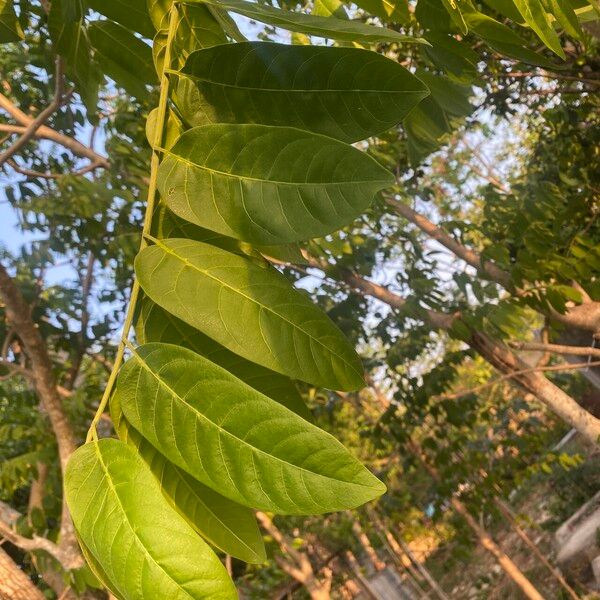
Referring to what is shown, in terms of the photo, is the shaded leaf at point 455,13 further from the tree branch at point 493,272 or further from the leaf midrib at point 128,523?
the tree branch at point 493,272

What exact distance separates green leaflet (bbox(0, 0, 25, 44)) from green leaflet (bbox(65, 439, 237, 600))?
0.56 m

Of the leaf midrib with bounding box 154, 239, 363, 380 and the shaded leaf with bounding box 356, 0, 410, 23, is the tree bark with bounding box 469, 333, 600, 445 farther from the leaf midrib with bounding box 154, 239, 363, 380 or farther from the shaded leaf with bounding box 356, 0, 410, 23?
the leaf midrib with bounding box 154, 239, 363, 380

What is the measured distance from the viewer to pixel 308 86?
37cm

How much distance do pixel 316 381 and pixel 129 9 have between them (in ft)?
1.30

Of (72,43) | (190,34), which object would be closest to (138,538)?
(190,34)

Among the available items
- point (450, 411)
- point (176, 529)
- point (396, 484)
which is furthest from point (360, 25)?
point (396, 484)

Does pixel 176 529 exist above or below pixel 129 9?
below

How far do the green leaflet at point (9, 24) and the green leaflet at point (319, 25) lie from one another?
0.41 meters

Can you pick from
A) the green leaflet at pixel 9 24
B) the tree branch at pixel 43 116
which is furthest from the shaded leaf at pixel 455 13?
the tree branch at pixel 43 116

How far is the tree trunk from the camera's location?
1.39 meters

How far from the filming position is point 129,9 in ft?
1.82

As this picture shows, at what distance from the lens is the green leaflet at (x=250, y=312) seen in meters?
0.33

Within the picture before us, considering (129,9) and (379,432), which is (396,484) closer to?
(379,432)

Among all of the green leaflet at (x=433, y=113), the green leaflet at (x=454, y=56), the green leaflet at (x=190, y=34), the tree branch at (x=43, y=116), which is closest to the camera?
the green leaflet at (x=190, y=34)
